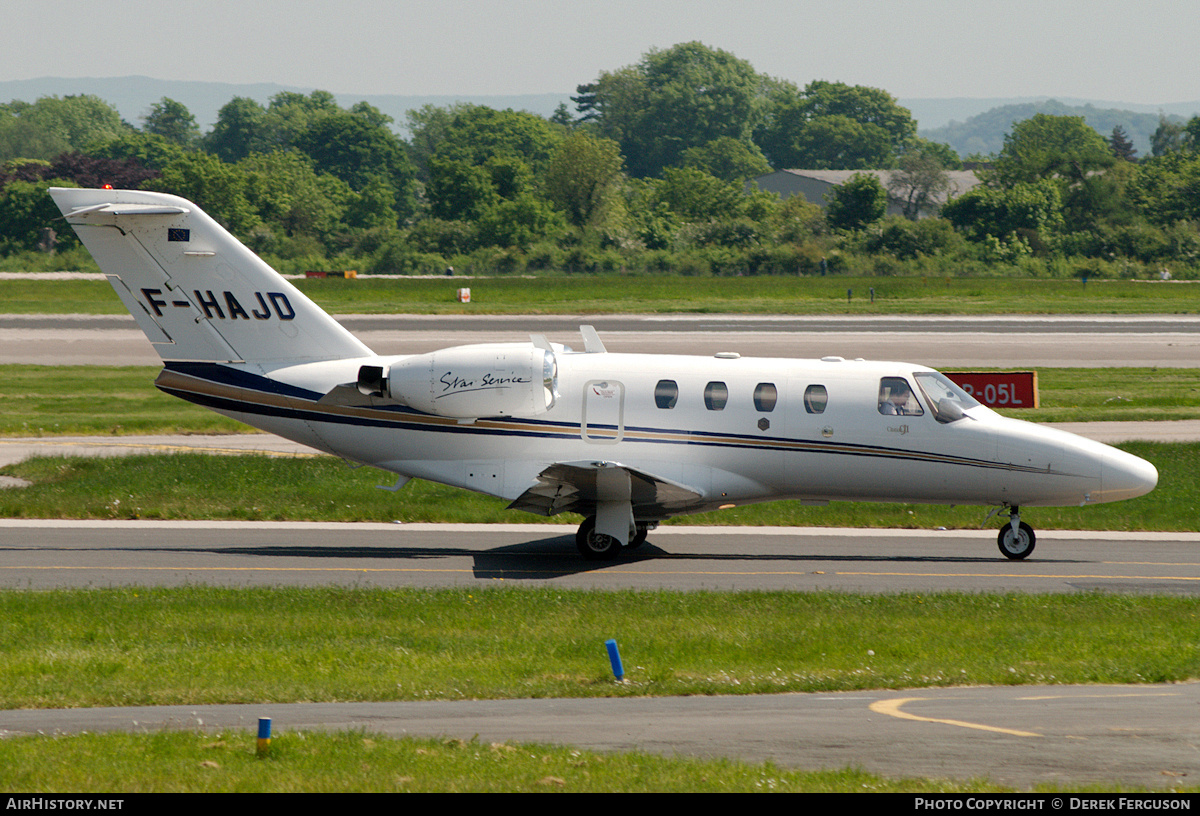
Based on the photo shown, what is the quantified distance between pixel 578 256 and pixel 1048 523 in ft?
258

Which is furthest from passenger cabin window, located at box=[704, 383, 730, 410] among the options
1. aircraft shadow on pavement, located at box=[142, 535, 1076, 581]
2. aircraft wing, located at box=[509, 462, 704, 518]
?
aircraft shadow on pavement, located at box=[142, 535, 1076, 581]

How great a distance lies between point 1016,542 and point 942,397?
2.76 m

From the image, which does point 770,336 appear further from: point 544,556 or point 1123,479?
point 544,556

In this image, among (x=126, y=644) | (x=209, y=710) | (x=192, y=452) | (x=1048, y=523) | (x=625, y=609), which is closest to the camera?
(x=209, y=710)

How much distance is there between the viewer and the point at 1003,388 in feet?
89.3

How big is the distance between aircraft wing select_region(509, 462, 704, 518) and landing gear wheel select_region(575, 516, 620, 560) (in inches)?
10.6

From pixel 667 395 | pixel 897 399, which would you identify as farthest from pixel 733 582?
pixel 897 399

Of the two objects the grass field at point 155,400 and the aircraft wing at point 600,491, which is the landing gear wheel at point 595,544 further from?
the grass field at point 155,400

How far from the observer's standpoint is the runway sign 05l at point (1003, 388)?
2683 centimetres

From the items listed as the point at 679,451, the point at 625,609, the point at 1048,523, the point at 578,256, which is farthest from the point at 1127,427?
the point at 578,256

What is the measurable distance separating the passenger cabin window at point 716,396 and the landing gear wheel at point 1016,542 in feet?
16.9

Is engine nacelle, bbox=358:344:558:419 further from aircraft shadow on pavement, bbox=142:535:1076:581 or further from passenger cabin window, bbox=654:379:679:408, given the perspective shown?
aircraft shadow on pavement, bbox=142:535:1076:581

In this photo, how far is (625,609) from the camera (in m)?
16.1

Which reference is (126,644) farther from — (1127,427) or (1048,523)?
(1127,427)
